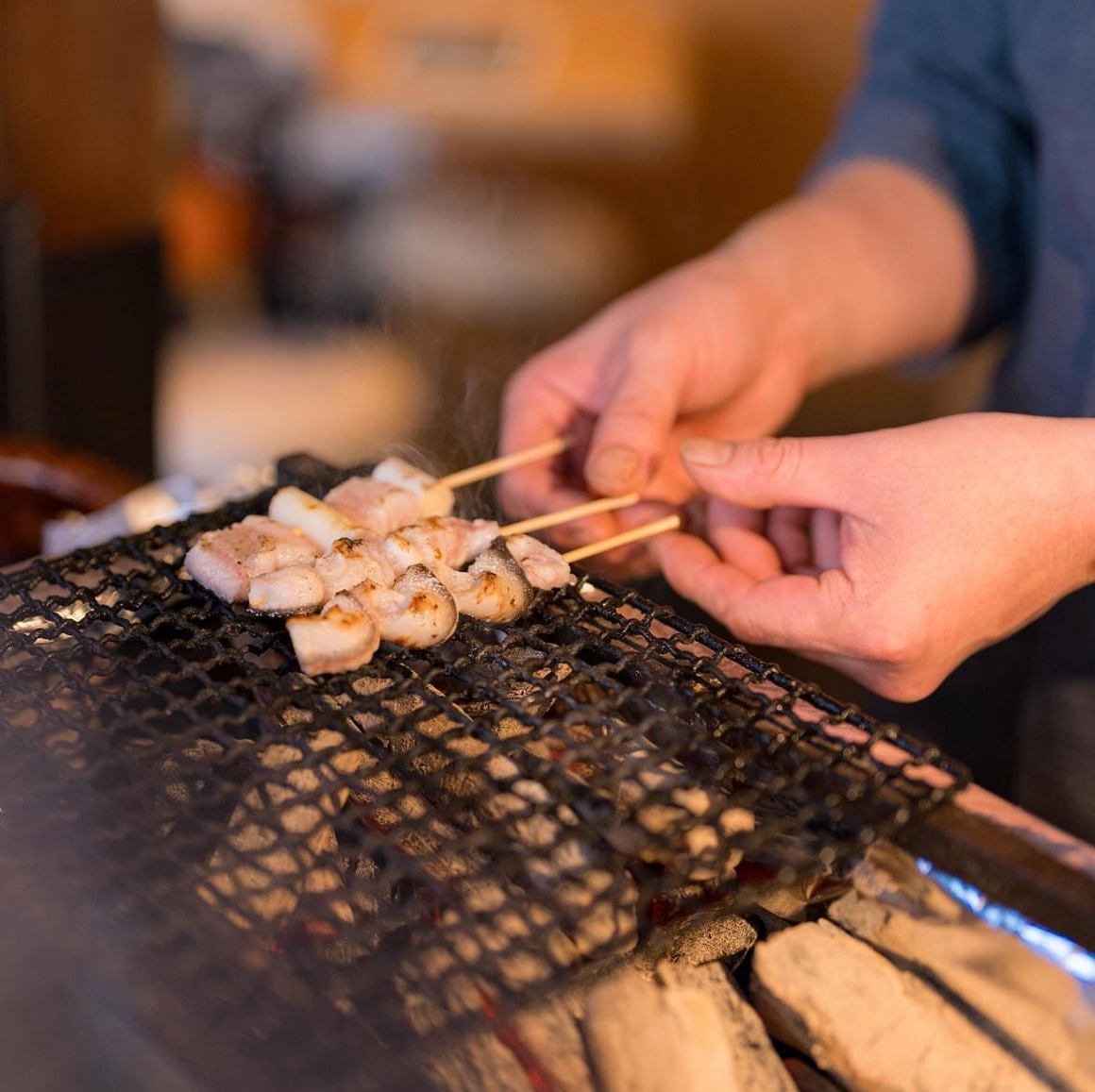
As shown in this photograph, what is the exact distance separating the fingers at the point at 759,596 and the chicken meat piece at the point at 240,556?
2.20 feet

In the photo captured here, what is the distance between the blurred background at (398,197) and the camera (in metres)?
4.61

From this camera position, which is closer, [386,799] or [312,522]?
[386,799]

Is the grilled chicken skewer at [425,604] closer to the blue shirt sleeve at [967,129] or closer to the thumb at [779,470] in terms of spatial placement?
the thumb at [779,470]

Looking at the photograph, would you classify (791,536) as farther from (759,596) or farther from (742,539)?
(759,596)

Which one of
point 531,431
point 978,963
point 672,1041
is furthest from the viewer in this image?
point 531,431

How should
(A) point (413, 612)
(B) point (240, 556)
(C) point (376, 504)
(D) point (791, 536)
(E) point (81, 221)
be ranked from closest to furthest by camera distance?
1. (A) point (413, 612)
2. (B) point (240, 556)
3. (C) point (376, 504)
4. (D) point (791, 536)
5. (E) point (81, 221)

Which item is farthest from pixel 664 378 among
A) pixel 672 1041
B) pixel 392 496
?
pixel 672 1041

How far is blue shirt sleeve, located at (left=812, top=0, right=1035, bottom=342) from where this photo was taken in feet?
9.63

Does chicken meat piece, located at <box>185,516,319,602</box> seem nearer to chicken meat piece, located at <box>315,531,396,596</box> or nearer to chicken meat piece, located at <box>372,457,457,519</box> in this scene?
chicken meat piece, located at <box>315,531,396,596</box>

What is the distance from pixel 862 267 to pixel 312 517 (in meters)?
1.52

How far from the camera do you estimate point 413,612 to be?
169cm

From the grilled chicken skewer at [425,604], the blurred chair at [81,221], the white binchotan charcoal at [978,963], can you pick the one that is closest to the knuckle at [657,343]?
the grilled chicken skewer at [425,604]

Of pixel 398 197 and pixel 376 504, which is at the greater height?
pixel 376 504

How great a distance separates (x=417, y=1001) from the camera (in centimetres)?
133
